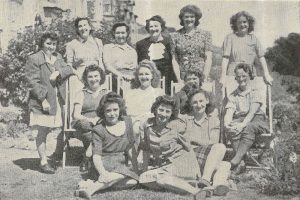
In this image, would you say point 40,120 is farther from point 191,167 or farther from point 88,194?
point 191,167

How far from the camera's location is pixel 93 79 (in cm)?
315

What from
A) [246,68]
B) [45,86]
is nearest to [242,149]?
[246,68]

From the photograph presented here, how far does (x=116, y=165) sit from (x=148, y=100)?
0.51 m

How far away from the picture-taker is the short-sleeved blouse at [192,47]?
340 centimetres

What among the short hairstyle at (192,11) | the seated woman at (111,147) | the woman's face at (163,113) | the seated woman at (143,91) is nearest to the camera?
the seated woman at (111,147)

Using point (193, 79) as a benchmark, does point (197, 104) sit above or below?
below

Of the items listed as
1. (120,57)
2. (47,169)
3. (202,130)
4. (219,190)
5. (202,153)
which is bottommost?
(219,190)

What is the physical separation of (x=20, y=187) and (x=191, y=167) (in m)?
1.12

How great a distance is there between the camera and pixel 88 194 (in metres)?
2.93

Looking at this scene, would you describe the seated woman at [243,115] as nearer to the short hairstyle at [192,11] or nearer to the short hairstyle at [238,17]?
the short hairstyle at [238,17]

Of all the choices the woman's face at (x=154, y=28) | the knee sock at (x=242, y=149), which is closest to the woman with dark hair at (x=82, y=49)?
the woman's face at (x=154, y=28)

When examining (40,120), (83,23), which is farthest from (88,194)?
(83,23)

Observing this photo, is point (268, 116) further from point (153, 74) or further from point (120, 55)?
point (120, 55)

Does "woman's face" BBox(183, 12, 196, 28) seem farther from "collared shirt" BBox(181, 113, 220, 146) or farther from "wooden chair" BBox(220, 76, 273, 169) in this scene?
"collared shirt" BBox(181, 113, 220, 146)
